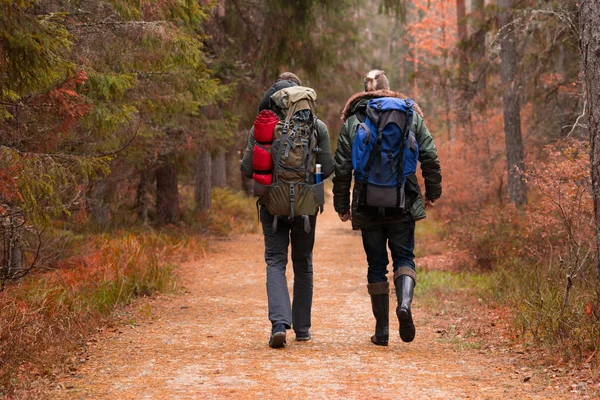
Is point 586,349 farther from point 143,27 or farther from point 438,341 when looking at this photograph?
point 143,27

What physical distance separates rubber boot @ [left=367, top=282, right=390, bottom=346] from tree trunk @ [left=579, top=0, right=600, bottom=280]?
164cm

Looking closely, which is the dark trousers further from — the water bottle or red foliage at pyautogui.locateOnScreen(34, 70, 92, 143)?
red foliage at pyautogui.locateOnScreen(34, 70, 92, 143)

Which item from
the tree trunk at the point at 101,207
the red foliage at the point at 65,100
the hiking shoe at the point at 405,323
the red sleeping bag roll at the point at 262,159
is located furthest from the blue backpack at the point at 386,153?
the tree trunk at the point at 101,207

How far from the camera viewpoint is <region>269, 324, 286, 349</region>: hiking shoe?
556 cm

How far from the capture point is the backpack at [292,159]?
559 centimetres

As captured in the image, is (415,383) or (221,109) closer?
(415,383)

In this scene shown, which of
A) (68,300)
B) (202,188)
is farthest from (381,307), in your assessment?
(202,188)

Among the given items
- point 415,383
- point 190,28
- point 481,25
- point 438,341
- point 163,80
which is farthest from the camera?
point 481,25

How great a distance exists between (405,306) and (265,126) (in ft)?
5.86

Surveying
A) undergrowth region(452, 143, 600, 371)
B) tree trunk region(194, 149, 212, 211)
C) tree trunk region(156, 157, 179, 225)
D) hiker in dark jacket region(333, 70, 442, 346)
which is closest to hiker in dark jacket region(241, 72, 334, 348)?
hiker in dark jacket region(333, 70, 442, 346)

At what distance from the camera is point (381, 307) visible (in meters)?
5.71

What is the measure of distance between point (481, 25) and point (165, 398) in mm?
11704

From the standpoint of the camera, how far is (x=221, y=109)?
14.8 m

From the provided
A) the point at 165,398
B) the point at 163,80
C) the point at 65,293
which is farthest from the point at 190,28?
the point at 165,398
